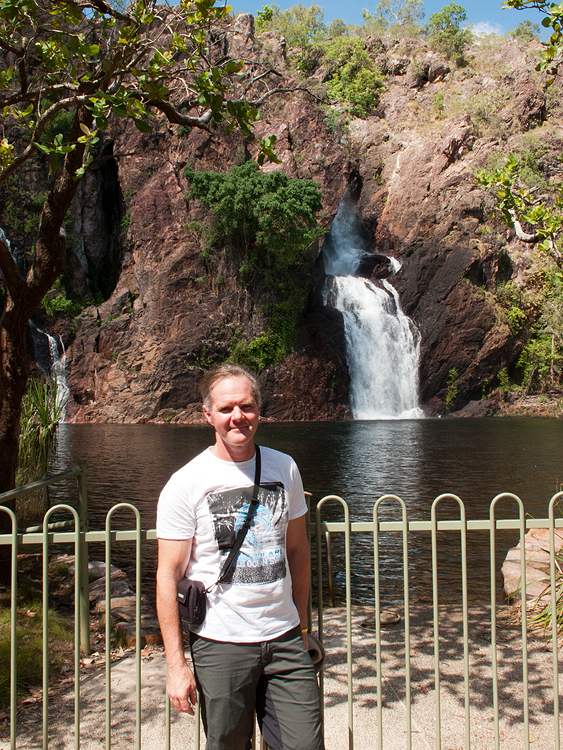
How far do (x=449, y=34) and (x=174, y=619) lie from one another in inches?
2734

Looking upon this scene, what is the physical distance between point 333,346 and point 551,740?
33.2 meters

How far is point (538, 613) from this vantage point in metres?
5.77

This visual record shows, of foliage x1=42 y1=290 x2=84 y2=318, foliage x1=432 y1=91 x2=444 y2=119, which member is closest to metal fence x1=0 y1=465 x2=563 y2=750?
foliage x1=42 y1=290 x2=84 y2=318

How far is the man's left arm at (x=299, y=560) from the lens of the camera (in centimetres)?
290

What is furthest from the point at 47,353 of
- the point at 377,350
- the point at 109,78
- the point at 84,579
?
the point at 84,579

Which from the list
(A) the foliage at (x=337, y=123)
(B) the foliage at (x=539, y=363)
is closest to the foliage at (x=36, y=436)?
(B) the foliage at (x=539, y=363)

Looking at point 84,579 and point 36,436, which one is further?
point 36,436

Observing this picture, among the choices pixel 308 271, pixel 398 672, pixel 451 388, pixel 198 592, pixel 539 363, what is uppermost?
pixel 308 271

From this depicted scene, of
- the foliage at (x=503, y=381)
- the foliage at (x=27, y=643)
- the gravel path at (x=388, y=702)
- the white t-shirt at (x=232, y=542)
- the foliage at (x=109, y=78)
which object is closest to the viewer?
the white t-shirt at (x=232, y=542)

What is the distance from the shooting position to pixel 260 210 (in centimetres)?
3400

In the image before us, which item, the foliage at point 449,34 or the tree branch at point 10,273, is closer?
the tree branch at point 10,273

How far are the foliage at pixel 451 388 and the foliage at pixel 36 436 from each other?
30402 mm

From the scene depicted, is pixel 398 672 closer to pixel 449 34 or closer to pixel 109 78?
pixel 109 78

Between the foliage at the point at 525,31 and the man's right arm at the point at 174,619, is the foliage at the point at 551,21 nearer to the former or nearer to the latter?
the man's right arm at the point at 174,619
